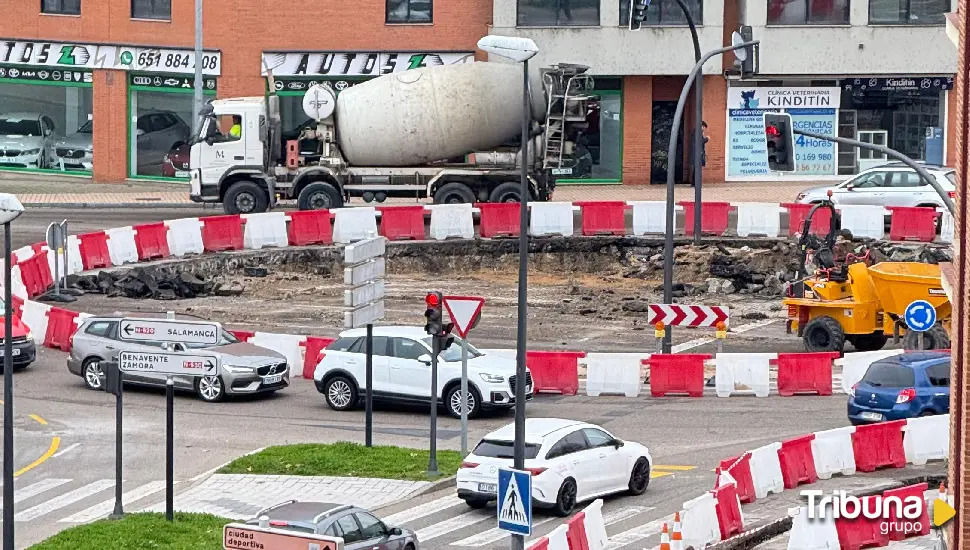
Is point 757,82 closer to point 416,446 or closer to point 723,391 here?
point 723,391

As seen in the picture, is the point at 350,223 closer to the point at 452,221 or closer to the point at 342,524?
the point at 452,221

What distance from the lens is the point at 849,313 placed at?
32125 millimetres

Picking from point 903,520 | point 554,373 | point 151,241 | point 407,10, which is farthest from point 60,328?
point 407,10

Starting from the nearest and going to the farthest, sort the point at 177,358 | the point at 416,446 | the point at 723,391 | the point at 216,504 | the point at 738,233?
the point at 177,358 < the point at 216,504 < the point at 416,446 < the point at 723,391 < the point at 738,233

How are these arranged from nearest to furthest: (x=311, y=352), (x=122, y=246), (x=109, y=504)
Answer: (x=109, y=504) → (x=311, y=352) → (x=122, y=246)

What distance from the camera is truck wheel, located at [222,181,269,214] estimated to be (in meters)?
44.0

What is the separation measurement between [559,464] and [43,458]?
812 cm

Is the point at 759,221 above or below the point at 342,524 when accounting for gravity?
above

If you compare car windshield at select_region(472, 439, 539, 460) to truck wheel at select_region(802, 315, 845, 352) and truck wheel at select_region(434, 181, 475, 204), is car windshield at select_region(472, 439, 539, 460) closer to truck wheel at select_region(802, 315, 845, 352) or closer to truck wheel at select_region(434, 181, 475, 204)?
truck wheel at select_region(802, 315, 845, 352)

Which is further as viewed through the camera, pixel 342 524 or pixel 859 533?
pixel 859 533

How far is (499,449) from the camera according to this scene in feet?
71.9

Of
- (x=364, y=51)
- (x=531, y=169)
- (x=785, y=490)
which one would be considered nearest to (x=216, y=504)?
(x=785, y=490)

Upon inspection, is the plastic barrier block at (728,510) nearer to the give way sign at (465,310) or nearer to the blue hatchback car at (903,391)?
the give way sign at (465,310)

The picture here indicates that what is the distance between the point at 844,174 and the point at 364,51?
1579cm
